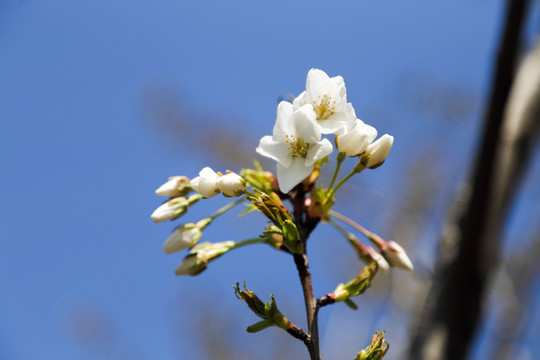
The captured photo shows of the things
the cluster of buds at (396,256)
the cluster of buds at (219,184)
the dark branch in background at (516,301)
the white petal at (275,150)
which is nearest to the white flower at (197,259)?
the cluster of buds at (219,184)

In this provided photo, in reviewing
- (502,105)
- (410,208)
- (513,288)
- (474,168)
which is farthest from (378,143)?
(513,288)

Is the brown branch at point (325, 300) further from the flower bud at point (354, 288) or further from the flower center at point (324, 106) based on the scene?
the flower center at point (324, 106)

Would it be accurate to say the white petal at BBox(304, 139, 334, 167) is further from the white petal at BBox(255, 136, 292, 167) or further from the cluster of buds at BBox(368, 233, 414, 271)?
the cluster of buds at BBox(368, 233, 414, 271)

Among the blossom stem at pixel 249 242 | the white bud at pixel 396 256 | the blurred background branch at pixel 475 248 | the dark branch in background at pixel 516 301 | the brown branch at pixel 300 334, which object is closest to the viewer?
the brown branch at pixel 300 334

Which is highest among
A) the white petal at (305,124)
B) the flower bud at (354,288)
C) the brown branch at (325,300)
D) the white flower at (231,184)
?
the white petal at (305,124)

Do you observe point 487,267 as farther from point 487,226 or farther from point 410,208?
point 410,208

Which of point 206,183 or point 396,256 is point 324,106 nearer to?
point 206,183
